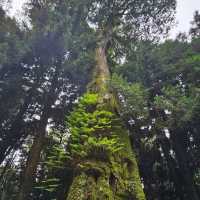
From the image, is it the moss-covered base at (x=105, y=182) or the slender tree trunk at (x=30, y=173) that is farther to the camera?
the slender tree trunk at (x=30, y=173)

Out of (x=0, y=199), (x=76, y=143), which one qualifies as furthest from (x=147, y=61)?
(x=0, y=199)

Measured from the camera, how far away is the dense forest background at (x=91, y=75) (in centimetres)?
1096

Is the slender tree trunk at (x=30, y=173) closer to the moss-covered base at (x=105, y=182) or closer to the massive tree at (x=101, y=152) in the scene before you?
the massive tree at (x=101, y=152)

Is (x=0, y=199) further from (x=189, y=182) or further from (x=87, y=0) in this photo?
(x=87, y=0)

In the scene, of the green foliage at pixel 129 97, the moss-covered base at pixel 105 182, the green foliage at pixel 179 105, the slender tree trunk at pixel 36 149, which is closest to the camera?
the moss-covered base at pixel 105 182

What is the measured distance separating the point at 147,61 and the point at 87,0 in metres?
3.70

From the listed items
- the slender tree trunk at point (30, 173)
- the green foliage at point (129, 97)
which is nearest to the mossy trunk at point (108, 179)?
the green foliage at point (129, 97)

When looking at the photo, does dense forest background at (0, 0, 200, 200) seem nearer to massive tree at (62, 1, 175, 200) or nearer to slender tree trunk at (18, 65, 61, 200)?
slender tree trunk at (18, 65, 61, 200)

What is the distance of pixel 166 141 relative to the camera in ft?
47.2

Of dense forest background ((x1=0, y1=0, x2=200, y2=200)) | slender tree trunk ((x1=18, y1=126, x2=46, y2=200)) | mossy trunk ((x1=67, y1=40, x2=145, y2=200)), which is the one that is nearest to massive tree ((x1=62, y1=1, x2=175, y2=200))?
mossy trunk ((x1=67, y1=40, x2=145, y2=200))

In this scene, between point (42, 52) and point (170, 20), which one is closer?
point (42, 52)

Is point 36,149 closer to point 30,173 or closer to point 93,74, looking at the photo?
point 30,173

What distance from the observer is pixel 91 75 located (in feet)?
32.2

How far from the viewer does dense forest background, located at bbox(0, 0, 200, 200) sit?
10956 millimetres
